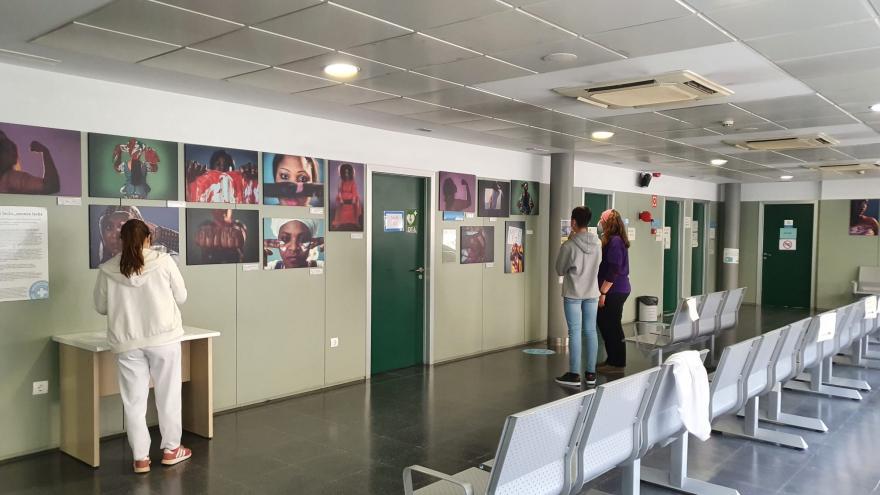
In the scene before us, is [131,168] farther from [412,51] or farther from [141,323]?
[412,51]

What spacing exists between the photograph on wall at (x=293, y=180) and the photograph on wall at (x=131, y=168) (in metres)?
0.82

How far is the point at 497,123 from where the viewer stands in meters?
6.17

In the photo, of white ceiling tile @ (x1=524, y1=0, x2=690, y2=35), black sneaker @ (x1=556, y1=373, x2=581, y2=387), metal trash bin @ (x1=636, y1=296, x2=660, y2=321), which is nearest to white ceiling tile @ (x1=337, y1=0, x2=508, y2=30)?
white ceiling tile @ (x1=524, y1=0, x2=690, y2=35)

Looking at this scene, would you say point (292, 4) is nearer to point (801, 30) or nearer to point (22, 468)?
point (801, 30)

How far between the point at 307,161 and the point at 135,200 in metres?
1.58

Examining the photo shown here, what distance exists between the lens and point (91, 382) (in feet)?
13.3

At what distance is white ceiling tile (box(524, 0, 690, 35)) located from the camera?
292 cm

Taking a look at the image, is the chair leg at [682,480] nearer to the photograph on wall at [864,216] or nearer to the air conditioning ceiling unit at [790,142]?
the air conditioning ceiling unit at [790,142]

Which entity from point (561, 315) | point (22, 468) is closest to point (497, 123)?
point (561, 315)

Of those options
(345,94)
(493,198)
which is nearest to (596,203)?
(493,198)

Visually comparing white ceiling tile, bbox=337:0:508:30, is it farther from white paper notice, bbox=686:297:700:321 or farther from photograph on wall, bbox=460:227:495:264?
photograph on wall, bbox=460:227:495:264

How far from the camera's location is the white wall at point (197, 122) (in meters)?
4.24

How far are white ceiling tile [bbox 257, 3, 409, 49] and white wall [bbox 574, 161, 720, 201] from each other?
6212mm

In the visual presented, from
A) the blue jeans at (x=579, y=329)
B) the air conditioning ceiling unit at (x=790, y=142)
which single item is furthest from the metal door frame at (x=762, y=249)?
the blue jeans at (x=579, y=329)
